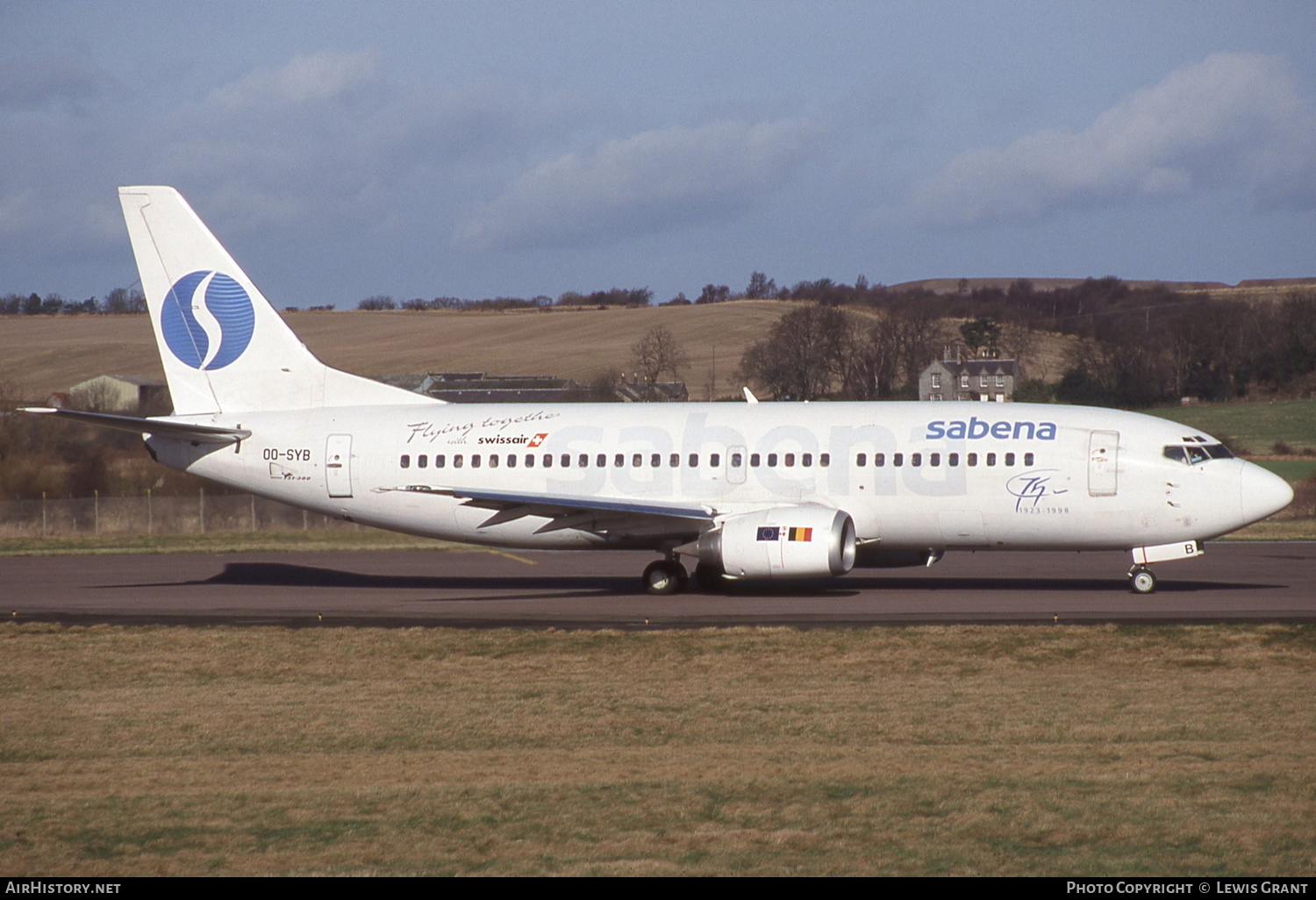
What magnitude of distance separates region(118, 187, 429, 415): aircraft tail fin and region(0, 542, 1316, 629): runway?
4.44 metres

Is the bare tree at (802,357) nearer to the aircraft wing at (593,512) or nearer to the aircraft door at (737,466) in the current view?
the aircraft door at (737,466)

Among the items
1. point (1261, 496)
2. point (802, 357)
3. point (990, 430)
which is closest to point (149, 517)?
point (990, 430)

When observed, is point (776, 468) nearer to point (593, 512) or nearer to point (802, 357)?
point (593, 512)

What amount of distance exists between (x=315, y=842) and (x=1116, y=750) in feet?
24.9

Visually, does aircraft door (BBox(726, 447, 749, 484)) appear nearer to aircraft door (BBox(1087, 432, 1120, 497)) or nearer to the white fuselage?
the white fuselage

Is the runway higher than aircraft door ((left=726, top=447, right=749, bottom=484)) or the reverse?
the reverse

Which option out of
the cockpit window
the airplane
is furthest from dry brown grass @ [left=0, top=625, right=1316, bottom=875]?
the cockpit window

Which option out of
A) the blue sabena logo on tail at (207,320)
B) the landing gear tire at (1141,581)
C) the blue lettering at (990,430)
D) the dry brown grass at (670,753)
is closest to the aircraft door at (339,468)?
the blue sabena logo on tail at (207,320)

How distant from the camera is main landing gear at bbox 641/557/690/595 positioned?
90.0 feet

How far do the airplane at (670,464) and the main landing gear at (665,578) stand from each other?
0.04 meters

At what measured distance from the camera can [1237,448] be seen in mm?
63188

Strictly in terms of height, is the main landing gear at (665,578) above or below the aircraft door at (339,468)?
below

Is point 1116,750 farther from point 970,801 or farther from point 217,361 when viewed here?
point 217,361

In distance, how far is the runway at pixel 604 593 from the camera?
23141mm
